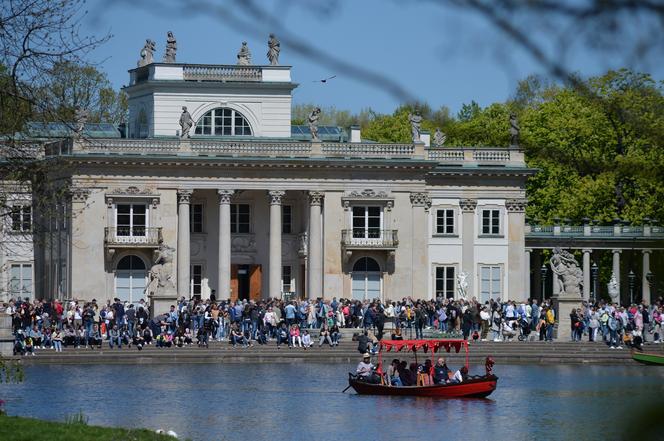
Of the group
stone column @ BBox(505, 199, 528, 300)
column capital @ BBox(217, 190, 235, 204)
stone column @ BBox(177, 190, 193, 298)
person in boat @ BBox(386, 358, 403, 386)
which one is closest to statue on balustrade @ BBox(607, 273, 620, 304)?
stone column @ BBox(505, 199, 528, 300)

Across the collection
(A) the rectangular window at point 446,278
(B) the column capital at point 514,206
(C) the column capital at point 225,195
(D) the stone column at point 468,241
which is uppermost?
(C) the column capital at point 225,195

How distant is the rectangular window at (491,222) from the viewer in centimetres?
8106

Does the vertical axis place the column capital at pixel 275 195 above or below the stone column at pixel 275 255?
above

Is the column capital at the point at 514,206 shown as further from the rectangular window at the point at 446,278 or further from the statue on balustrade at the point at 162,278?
the statue on balustrade at the point at 162,278

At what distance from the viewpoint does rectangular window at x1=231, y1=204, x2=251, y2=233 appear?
80438mm

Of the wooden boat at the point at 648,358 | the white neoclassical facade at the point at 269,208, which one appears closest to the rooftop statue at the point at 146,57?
the white neoclassical facade at the point at 269,208

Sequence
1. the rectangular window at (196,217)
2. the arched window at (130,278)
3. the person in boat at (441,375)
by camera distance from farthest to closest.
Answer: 1. the rectangular window at (196,217)
2. the arched window at (130,278)
3. the person in boat at (441,375)

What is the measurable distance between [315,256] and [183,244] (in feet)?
21.0

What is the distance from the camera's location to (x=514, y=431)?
3591cm

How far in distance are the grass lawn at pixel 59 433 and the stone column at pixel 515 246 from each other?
185 ft

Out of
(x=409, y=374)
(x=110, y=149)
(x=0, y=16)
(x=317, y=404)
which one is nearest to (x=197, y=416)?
(x=317, y=404)

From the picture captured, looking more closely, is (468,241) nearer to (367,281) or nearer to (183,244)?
(367,281)

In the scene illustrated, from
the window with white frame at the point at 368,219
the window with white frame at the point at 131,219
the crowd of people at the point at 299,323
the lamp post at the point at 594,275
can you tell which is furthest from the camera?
the lamp post at the point at 594,275

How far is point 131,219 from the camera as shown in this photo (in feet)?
251
